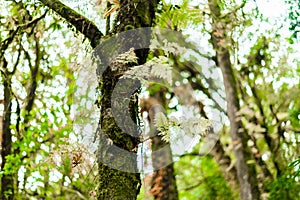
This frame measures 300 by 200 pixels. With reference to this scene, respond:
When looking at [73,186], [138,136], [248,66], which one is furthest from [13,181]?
[138,136]

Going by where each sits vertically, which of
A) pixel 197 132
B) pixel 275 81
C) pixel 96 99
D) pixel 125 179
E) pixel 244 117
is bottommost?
pixel 125 179

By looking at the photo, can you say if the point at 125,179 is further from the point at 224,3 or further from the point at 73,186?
the point at 73,186

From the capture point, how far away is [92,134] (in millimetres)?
4047

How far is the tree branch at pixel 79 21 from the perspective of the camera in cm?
398

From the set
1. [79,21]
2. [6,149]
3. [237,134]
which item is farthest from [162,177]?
[79,21]

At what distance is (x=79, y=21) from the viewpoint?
13.2 feet

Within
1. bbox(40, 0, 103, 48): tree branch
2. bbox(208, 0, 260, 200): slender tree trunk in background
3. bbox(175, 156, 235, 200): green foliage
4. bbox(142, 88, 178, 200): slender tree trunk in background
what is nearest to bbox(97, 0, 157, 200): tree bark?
bbox(40, 0, 103, 48): tree branch

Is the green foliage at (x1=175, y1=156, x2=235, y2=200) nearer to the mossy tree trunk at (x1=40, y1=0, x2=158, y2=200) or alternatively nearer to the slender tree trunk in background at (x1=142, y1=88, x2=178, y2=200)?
the slender tree trunk in background at (x1=142, y1=88, x2=178, y2=200)

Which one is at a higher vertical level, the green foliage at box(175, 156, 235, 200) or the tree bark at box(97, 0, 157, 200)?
the green foliage at box(175, 156, 235, 200)

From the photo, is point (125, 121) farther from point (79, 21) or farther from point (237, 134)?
point (237, 134)

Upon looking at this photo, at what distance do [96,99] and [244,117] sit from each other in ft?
26.0

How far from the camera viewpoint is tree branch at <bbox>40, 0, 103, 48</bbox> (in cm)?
398

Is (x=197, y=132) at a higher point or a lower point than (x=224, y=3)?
lower

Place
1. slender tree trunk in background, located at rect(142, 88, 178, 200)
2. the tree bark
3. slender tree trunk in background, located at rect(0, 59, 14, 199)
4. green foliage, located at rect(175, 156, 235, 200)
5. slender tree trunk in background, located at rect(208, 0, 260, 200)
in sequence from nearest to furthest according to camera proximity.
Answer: the tree bark < slender tree trunk in background, located at rect(0, 59, 14, 199) < slender tree trunk in background, located at rect(208, 0, 260, 200) < slender tree trunk in background, located at rect(142, 88, 178, 200) < green foliage, located at rect(175, 156, 235, 200)
